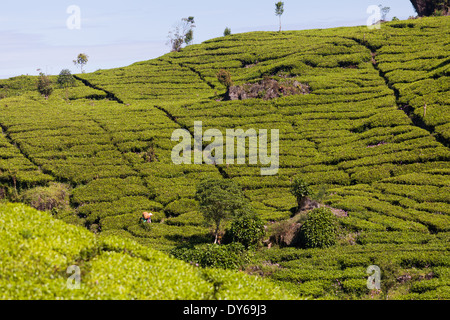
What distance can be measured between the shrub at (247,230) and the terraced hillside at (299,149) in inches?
64.3

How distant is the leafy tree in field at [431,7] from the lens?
12219 centimetres

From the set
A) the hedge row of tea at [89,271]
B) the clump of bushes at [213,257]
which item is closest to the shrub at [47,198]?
the clump of bushes at [213,257]

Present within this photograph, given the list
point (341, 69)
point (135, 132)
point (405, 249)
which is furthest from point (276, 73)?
point (405, 249)

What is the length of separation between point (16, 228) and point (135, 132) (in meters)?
51.2

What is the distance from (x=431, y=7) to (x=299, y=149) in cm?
9318

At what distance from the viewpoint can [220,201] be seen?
3544 centimetres

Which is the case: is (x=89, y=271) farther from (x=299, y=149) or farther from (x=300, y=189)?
(x=299, y=149)

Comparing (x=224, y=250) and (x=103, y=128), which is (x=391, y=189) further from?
(x=103, y=128)

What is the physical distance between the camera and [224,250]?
3123 centimetres

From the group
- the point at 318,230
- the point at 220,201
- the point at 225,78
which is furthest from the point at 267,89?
the point at 318,230

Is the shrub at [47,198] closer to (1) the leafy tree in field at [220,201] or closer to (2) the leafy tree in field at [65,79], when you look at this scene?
(1) the leafy tree in field at [220,201]

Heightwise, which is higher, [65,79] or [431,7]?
[431,7]
